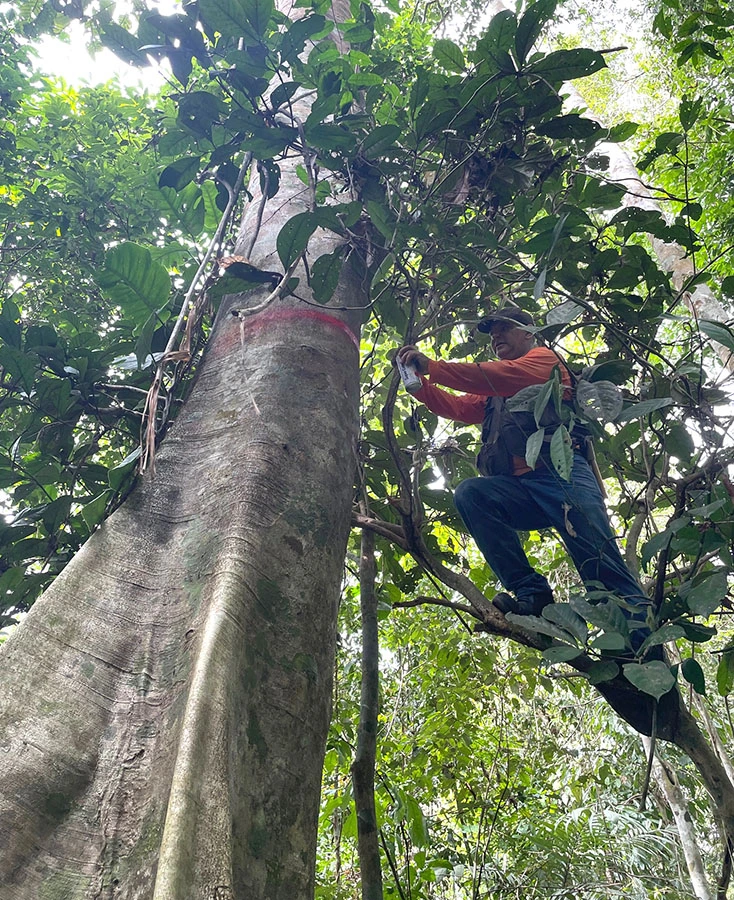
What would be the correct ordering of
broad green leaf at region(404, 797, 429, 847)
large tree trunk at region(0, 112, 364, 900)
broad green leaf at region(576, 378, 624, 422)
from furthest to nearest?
broad green leaf at region(404, 797, 429, 847) < broad green leaf at region(576, 378, 624, 422) < large tree trunk at region(0, 112, 364, 900)

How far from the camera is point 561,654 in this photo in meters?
1.49

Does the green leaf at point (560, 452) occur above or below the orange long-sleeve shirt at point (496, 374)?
below

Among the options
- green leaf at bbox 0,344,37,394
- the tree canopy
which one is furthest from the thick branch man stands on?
green leaf at bbox 0,344,37,394

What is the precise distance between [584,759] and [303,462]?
4687 mm

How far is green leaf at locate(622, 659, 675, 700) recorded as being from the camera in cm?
135

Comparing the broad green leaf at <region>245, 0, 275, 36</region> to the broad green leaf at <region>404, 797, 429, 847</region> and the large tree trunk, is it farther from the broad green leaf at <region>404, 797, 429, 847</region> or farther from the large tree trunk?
the broad green leaf at <region>404, 797, 429, 847</region>

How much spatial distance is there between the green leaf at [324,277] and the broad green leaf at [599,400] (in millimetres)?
672

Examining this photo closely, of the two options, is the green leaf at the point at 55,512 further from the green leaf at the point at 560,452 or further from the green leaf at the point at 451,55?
the green leaf at the point at 451,55

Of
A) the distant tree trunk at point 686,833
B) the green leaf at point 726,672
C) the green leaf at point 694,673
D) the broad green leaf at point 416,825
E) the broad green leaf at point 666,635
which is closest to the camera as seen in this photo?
the broad green leaf at point 666,635

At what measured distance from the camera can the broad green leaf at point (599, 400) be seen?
1667 mm

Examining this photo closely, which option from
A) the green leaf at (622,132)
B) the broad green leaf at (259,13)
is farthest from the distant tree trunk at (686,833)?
the broad green leaf at (259,13)

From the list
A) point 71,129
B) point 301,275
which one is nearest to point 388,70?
point 301,275

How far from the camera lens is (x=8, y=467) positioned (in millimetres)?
1986

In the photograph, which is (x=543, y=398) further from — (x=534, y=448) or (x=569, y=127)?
(x=569, y=127)
